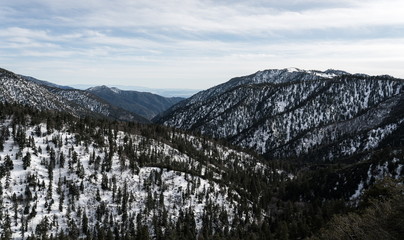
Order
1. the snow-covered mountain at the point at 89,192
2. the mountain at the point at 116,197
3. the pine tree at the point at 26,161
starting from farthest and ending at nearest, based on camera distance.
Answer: the pine tree at the point at 26,161 → the snow-covered mountain at the point at 89,192 → the mountain at the point at 116,197

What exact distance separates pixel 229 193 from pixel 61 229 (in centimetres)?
9811

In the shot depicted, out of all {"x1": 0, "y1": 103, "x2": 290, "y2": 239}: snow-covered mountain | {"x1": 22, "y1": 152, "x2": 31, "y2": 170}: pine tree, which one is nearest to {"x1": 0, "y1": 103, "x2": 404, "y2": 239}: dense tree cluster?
{"x1": 22, "y1": 152, "x2": 31, "y2": 170}: pine tree

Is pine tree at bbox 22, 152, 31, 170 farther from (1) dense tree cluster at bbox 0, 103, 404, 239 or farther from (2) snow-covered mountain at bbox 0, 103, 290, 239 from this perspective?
(2) snow-covered mountain at bbox 0, 103, 290, 239

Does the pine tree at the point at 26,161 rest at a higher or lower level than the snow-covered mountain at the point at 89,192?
higher

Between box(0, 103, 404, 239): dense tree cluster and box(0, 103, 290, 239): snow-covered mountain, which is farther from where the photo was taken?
box(0, 103, 290, 239): snow-covered mountain

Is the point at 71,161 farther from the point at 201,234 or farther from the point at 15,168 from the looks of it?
the point at 201,234

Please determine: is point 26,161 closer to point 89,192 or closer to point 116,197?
point 89,192

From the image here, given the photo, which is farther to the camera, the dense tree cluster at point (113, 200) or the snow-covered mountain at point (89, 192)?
the snow-covered mountain at point (89, 192)

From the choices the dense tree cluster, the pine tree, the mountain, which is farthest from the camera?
the pine tree

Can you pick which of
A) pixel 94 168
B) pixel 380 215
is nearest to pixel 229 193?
pixel 94 168

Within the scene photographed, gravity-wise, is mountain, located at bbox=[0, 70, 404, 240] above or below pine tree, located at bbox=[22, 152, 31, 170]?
below

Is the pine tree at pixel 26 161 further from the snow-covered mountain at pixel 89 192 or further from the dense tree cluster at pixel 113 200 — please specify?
the snow-covered mountain at pixel 89 192

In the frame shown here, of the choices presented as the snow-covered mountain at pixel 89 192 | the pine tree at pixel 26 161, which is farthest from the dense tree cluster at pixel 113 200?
the snow-covered mountain at pixel 89 192

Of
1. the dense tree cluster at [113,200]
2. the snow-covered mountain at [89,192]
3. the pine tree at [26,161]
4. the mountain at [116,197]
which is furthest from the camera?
the pine tree at [26,161]
